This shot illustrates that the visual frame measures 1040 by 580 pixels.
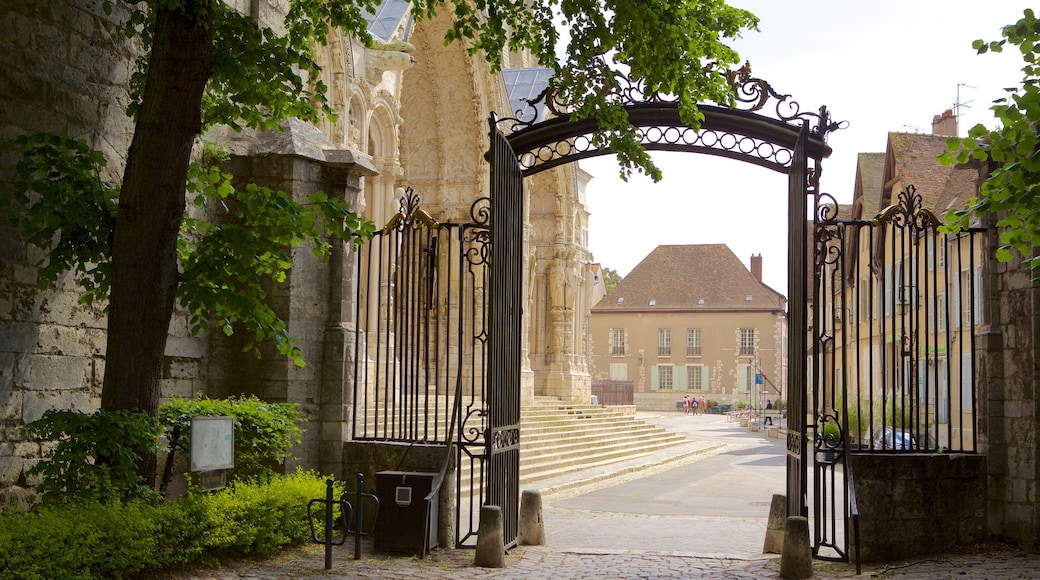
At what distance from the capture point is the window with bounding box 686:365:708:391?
2506 inches

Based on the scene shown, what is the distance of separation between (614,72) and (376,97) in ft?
36.1

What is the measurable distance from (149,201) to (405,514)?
10.2ft

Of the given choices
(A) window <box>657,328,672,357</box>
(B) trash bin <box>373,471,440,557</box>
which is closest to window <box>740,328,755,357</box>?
(A) window <box>657,328,672,357</box>

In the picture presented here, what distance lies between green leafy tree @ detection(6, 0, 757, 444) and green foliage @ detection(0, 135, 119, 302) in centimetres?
2

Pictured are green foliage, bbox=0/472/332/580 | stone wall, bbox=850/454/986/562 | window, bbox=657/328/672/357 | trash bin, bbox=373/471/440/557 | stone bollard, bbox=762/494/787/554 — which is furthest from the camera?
window, bbox=657/328/672/357

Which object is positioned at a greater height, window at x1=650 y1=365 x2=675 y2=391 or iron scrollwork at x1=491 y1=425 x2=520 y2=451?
window at x1=650 y1=365 x2=675 y2=391

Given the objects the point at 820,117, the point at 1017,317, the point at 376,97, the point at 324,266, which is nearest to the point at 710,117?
the point at 820,117

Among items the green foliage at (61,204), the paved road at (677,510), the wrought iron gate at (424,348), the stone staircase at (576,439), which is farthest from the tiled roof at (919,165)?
the green foliage at (61,204)

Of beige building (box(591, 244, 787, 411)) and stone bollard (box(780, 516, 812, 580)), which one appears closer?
stone bollard (box(780, 516, 812, 580))

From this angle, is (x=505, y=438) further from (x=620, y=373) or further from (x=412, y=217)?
(x=620, y=373)

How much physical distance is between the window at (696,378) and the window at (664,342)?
4.97 feet

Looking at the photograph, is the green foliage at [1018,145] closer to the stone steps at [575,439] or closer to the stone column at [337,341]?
the stone column at [337,341]

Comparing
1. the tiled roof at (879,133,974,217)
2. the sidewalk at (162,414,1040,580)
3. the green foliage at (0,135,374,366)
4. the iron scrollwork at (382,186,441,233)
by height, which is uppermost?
the tiled roof at (879,133,974,217)

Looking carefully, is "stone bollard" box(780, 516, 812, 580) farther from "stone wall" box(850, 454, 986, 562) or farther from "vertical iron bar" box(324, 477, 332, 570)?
"vertical iron bar" box(324, 477, 332, 570)
